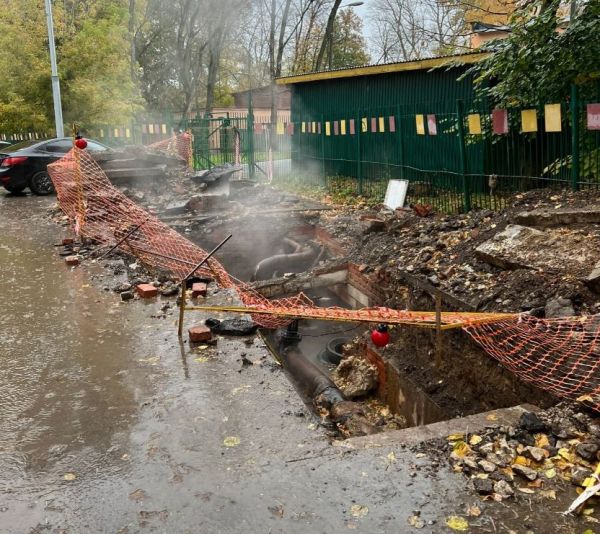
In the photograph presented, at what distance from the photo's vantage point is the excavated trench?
5504 millimetres

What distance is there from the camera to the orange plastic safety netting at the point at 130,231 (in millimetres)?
7438

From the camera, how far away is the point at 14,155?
644 inches

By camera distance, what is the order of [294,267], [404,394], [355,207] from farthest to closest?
[355,207] < [294,267] < [404,394]

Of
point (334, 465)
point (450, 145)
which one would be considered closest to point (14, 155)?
point (450, 145)

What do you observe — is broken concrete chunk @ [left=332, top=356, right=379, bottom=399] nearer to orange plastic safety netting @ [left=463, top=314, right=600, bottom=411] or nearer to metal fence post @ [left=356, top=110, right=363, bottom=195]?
orange plastic safety netting @ [left=463, top=314, right=600, bottom=411]

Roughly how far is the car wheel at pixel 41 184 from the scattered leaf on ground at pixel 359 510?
1588 cm

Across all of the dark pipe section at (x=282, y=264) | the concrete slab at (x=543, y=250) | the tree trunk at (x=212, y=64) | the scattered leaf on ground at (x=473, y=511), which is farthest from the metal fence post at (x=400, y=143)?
the tree trunk at (x=212, y=64)

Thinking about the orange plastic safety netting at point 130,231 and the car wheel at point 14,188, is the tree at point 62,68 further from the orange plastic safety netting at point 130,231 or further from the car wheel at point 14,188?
the orange plastic safety netting at point 130,231

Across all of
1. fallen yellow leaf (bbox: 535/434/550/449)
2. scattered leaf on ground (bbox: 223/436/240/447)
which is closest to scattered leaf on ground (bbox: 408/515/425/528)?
fallen yellow leaf (bbox: 535/434/550/449)

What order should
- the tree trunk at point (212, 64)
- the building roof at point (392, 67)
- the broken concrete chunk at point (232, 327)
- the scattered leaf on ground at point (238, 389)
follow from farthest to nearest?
the tree trunk at point (212, 64)
the building roof at point (392, 67)
the broken concrete chunk at point (232, 327)
the scattered leaf on ground at point (238, 389)

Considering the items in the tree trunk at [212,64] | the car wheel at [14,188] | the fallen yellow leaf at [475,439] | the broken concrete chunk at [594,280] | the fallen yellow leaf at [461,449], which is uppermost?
the tree trunk at [212,64]

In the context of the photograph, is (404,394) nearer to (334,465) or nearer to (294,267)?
(334,465)

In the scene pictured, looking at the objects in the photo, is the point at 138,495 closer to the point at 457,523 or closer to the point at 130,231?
the point at 457,523

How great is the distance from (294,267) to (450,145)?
164 inches
